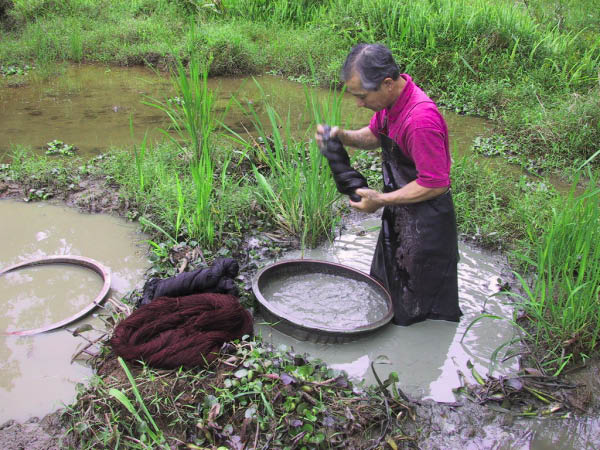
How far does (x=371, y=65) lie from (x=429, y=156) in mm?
558

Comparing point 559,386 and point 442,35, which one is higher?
point 442,35

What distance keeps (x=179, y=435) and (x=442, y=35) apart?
7.03 meters

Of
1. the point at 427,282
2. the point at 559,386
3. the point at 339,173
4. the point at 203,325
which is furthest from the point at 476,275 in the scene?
the point at 203,325

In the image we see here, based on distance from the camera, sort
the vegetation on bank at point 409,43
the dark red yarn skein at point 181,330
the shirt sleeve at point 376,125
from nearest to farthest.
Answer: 1. the dark red yarn skein at point 181,330
2. the shirt sleeve at point 376,125
3. the vegetation on bank at point 409,43

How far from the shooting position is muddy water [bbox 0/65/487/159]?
5.84 metres

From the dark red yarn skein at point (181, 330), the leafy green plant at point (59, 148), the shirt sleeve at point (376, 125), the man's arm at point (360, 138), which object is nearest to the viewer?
the dark red yarn skein at point (181, 330)

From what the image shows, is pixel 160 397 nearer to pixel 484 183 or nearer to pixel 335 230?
pixel 335 230

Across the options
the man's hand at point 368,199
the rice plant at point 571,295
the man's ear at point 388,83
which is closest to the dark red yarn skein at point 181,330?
the man's hand at point 368,199

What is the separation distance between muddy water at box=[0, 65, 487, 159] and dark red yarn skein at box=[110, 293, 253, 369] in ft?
9.38

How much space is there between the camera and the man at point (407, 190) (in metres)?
2.59

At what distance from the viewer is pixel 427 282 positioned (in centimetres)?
302

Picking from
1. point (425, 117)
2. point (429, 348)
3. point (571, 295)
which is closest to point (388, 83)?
point (425, 117)

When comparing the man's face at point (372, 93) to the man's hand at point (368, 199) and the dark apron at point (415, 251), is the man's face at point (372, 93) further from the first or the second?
the man's hand at point (368, 199)

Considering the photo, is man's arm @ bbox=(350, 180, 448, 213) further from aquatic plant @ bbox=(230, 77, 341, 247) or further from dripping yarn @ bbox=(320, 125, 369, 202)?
aquatic plant @ bbox=(230, 77, 341, 247)
